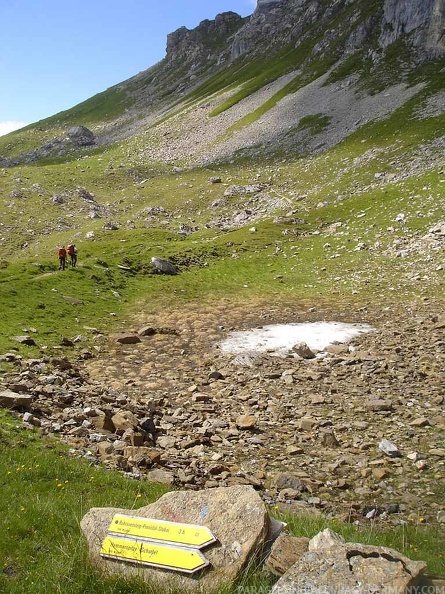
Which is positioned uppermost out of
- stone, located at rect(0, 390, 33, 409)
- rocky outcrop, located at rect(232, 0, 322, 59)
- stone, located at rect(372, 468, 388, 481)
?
rocky outcrop, located at rect(232, 0, 322, 59)

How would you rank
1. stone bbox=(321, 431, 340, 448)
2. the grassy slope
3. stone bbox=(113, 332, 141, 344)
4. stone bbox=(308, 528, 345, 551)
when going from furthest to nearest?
stone bbox=(113, 332, 141, 344), stone bbox=(321, 431, 340, 448), the grassy slope, stone bbox=(308, 528, 345, 551)

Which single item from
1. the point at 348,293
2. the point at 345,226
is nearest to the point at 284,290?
the point at 348,293

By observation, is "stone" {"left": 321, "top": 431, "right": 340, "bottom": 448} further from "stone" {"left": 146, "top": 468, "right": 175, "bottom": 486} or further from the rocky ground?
"stone" {"left": 146, "top": 468, "right": 175, "bottom": 486}

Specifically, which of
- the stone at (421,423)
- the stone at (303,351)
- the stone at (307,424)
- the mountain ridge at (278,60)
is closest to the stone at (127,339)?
the stone at (303,351)

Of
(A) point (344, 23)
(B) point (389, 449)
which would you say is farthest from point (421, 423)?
(A) point (344, 23)

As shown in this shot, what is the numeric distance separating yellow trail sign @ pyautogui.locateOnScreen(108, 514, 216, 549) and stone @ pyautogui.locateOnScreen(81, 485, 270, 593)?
18 cm

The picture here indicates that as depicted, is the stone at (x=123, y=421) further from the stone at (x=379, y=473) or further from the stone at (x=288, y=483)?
the stone at (x=379, y=473)

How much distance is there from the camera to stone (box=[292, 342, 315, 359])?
19.7 metres

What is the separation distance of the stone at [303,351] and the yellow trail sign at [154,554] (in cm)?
1409

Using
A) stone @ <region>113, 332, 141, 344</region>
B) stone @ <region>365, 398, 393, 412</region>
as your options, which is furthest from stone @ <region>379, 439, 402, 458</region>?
stone @ <region>113, 332, 141, 344</region>

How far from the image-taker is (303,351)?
19.9 m

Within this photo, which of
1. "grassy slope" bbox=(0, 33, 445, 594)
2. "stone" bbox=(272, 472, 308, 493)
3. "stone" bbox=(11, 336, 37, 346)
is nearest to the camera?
"grassy slope" bbox=(0, 33, 445, 594)

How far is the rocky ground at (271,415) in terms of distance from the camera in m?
11.0

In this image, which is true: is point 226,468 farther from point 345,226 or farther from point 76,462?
point 345,226
